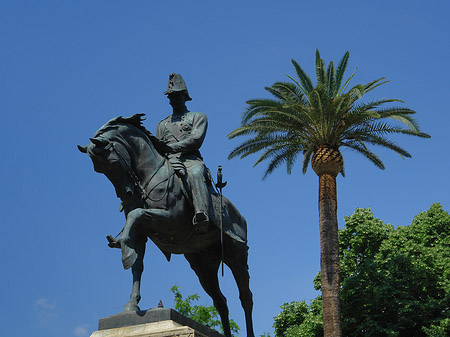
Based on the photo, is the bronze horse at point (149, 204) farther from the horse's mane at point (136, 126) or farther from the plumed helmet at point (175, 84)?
the plumed helmet at point (175, 84)

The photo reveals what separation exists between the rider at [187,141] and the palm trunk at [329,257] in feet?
46.9

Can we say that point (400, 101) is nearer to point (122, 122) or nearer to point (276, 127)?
point (276, 127)

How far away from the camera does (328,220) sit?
24000 mm

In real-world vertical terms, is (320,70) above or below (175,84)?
above

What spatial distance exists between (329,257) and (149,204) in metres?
15.6

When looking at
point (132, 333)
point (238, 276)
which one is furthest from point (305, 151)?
point (132, 333)

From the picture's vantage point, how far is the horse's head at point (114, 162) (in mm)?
8867

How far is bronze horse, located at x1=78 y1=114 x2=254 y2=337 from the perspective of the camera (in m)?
8.80

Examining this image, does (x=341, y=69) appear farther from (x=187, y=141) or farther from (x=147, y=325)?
(x=147, y=325)

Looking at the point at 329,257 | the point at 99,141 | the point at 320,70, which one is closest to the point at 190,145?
the point at 99,141

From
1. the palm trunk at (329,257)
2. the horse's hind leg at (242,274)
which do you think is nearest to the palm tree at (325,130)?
the palm trunk at (329,257)

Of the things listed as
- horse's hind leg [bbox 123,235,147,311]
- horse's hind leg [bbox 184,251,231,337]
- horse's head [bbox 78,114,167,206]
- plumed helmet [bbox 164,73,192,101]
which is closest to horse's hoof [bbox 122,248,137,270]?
horse's hind leg [bbox 123,235,147,311]

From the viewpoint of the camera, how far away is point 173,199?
923 centimetres

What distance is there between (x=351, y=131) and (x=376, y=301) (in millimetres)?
7263
